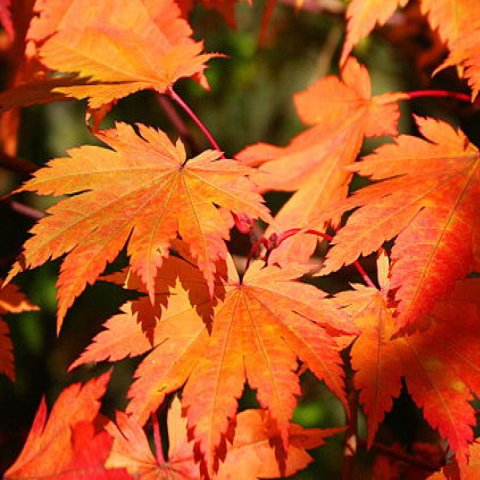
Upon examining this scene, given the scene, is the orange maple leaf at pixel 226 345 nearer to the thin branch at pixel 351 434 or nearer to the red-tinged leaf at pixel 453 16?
the thin branch at pixel 351 434

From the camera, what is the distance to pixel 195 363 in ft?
2.15

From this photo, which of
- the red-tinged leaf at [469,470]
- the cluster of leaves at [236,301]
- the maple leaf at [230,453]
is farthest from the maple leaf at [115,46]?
the red-tinged leaf at [469,470]

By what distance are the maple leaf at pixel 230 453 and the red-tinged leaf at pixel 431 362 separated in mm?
87

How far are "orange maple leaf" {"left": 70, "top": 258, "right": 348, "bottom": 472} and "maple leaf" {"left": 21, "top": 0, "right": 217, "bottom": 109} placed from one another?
25 cm

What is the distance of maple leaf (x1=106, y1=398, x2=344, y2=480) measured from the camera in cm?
70

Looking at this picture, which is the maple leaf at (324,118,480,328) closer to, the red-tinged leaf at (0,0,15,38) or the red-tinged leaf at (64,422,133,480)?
the red-tinged leaf at (64,422,133,480)

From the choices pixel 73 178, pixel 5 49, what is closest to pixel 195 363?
pixel 73 178

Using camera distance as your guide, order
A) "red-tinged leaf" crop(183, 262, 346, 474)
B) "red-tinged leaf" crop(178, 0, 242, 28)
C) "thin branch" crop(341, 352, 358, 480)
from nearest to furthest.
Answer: "red-tinged leaf" crop(183, 262, 346, 474) < "thin branch" crop(341, 352, 358, 480) < "red-tinged leaf" crop(178, 0, 242, 28)

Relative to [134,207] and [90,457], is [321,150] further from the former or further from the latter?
[90,457]

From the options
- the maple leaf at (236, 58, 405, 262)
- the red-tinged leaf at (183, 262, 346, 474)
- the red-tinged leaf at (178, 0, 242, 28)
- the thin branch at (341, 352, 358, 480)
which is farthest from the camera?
the red-tinged leaf at (178, 0, 242, 28)

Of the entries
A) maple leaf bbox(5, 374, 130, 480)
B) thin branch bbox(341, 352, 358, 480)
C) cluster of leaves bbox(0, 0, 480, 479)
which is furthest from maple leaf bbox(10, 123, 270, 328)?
thin branch bbox(341, 352, 358, 480)

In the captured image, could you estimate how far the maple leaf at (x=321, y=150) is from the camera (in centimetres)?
86

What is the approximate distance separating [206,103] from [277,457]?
1.99 metres

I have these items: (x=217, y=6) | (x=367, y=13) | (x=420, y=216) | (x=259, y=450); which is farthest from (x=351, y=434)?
(x=217, y=6)
